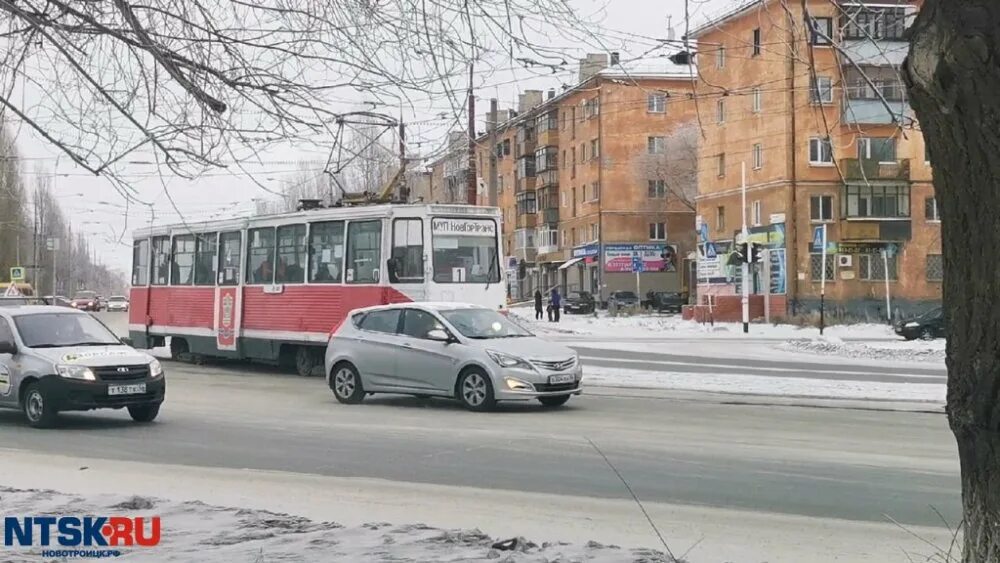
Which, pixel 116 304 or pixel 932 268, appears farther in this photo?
pixel 116 304

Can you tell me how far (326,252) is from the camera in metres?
21.2

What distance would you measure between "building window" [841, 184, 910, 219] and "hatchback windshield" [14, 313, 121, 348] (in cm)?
4109

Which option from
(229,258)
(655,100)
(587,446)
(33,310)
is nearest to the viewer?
(655,100)

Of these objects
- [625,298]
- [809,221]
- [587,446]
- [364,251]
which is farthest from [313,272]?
[625,298]

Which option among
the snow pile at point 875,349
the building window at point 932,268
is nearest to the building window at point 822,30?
the snow pile at point 875,349

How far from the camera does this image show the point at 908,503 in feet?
27.0

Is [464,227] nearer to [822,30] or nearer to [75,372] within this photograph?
[75,372]

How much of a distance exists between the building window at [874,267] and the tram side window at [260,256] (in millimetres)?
34431

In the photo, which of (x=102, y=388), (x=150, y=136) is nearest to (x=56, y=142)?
(x=150, y=136)

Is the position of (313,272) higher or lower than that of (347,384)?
higher

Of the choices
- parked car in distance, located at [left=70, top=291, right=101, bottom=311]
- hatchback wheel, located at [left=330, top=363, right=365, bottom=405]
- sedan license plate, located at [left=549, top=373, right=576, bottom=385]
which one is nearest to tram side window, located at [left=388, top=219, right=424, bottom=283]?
hatchback wheel, located at [left=330, top=363, right=365, bottom=405]

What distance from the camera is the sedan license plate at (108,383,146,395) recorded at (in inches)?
509

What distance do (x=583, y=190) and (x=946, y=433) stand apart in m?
60.9

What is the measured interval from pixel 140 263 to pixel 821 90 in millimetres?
23479
